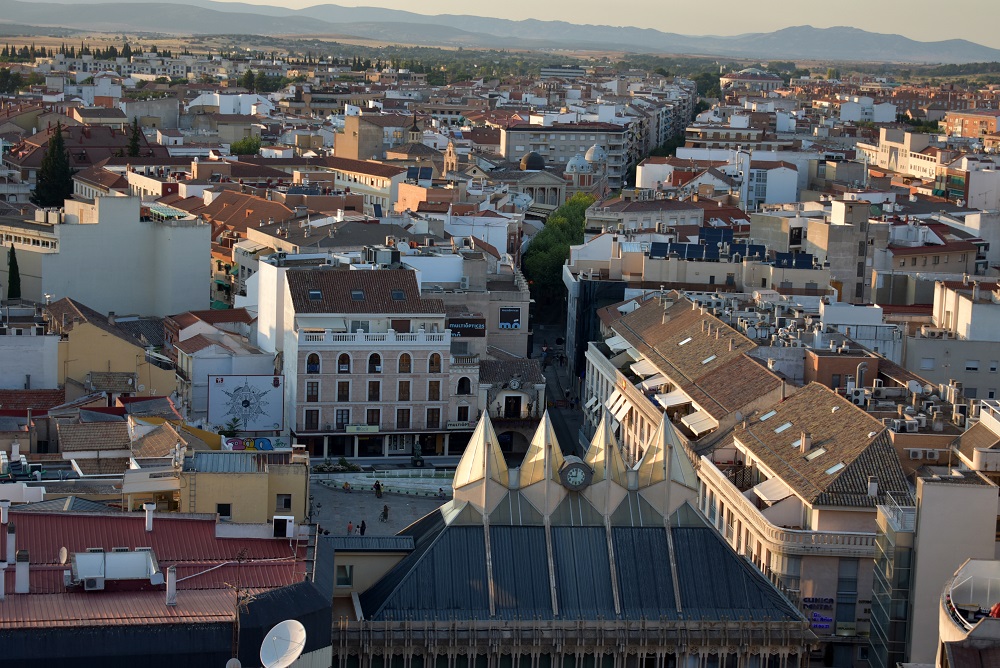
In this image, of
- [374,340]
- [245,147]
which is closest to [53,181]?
[245,147]

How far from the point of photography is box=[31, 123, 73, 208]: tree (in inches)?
3984

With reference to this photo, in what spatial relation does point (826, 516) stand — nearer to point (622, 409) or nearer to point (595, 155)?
point (622, 409)

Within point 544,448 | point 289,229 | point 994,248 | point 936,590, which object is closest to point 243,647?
point 544,448

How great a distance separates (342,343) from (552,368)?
1864cm

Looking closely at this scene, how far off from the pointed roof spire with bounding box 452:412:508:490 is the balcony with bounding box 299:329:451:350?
23101 mm

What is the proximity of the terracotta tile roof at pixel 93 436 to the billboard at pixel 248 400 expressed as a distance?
40.2 feet

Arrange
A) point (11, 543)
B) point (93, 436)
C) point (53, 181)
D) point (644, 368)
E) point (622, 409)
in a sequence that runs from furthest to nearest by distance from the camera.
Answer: point (53, 181) < point (644, 368) < point (622, 409) < point (93, 436) < point (11, 543)

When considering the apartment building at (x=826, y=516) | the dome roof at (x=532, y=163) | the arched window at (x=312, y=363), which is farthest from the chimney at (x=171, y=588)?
the dome roof at (x=532, y=163)

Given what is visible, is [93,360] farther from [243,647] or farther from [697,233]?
[697,233]

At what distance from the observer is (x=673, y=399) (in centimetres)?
4966

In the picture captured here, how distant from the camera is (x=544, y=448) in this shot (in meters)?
33.1

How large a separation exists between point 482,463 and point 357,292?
24.4m

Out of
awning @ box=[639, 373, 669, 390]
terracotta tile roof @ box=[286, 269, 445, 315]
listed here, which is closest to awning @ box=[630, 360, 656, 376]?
awning @ box=[639, 373, 669, 390]

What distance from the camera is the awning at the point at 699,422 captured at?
46969 millimetres
